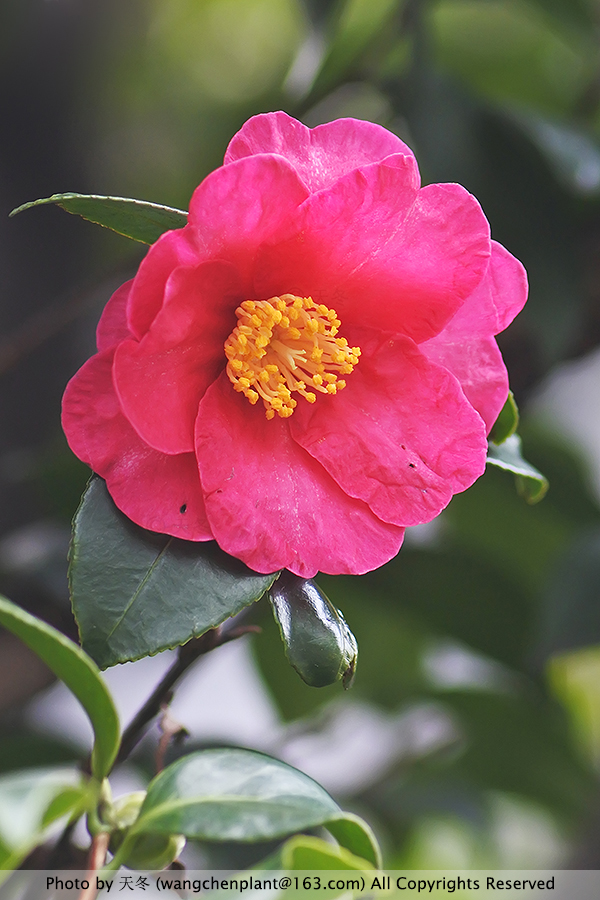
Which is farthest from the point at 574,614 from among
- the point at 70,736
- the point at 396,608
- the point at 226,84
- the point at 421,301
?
the point at 226,84

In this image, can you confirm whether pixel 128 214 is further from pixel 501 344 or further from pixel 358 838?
pixel 501 344

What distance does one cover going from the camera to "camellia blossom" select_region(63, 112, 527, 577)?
0.47m

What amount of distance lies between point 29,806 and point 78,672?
0.08 meters

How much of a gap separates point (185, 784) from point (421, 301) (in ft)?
1.09

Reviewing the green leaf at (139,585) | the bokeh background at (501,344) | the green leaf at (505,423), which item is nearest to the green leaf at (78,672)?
the green leaf at (139,585)

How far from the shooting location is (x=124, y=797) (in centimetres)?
50

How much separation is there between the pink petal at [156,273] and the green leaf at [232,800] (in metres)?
0.25

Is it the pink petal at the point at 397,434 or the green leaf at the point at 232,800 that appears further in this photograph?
the pink petal at the point at 397,434

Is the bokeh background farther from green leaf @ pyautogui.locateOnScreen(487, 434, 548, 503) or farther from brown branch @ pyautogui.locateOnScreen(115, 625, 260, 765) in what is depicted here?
brown branch @ pyautogui.locateOnScreen(115, 625, 260, 765)

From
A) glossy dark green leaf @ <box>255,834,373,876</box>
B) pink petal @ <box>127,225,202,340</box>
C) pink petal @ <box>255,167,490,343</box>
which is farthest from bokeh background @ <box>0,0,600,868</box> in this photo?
glossy dark green leaf @ <box>255,834,373,876</box>

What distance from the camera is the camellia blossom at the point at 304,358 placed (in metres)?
0.47

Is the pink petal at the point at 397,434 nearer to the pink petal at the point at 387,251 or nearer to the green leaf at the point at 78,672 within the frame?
the pink petal at the point at 387,251

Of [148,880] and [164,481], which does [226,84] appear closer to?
[164,481]

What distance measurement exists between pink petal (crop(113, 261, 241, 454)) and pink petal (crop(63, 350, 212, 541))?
0.07 ft
